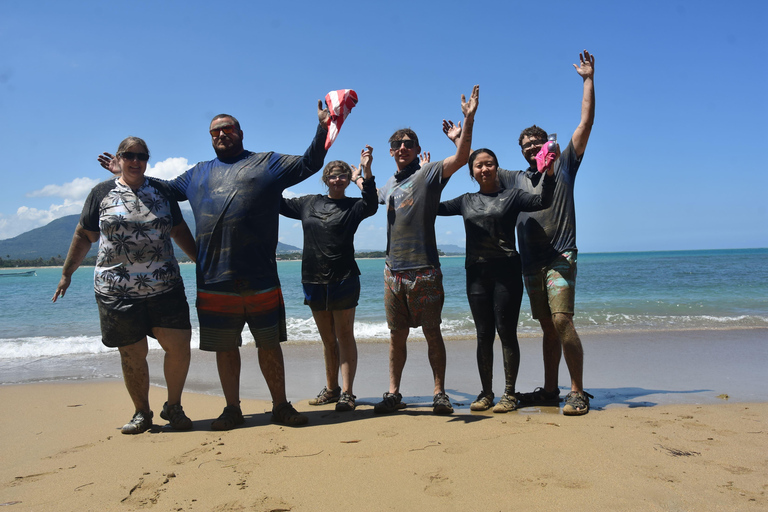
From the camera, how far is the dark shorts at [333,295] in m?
4.27

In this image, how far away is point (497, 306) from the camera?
4.00 metres

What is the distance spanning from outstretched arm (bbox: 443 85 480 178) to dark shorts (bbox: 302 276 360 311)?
129 cm

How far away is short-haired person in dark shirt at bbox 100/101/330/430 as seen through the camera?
11.7 ft

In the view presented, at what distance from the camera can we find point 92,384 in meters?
5.73

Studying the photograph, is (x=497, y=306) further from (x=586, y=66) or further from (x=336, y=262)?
(x=586, y=66)

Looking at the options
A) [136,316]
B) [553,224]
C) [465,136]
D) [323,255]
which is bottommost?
[136,316]

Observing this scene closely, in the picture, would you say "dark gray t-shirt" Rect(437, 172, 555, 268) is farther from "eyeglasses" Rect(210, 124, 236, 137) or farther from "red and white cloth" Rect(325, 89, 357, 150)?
"eyeglasses" Rect(210, 124, 236, 137)

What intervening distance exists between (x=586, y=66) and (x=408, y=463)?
3560mm

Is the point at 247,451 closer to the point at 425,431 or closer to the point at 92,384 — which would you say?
the point at 425,431

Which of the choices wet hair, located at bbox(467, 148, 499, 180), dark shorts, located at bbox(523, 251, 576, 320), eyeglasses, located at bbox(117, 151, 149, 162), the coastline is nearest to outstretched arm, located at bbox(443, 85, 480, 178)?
wet hair, located at bbox(467, 148, 499, 180)

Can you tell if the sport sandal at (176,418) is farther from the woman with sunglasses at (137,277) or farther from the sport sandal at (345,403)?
the sport sandal at (345,403)

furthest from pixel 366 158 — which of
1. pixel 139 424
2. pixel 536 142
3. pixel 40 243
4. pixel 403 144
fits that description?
pixel 40 243

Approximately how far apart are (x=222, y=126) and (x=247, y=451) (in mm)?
2438

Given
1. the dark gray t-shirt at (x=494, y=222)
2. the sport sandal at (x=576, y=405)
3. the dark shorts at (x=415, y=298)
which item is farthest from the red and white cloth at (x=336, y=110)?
the sport sandal at (x=576, y=405)
